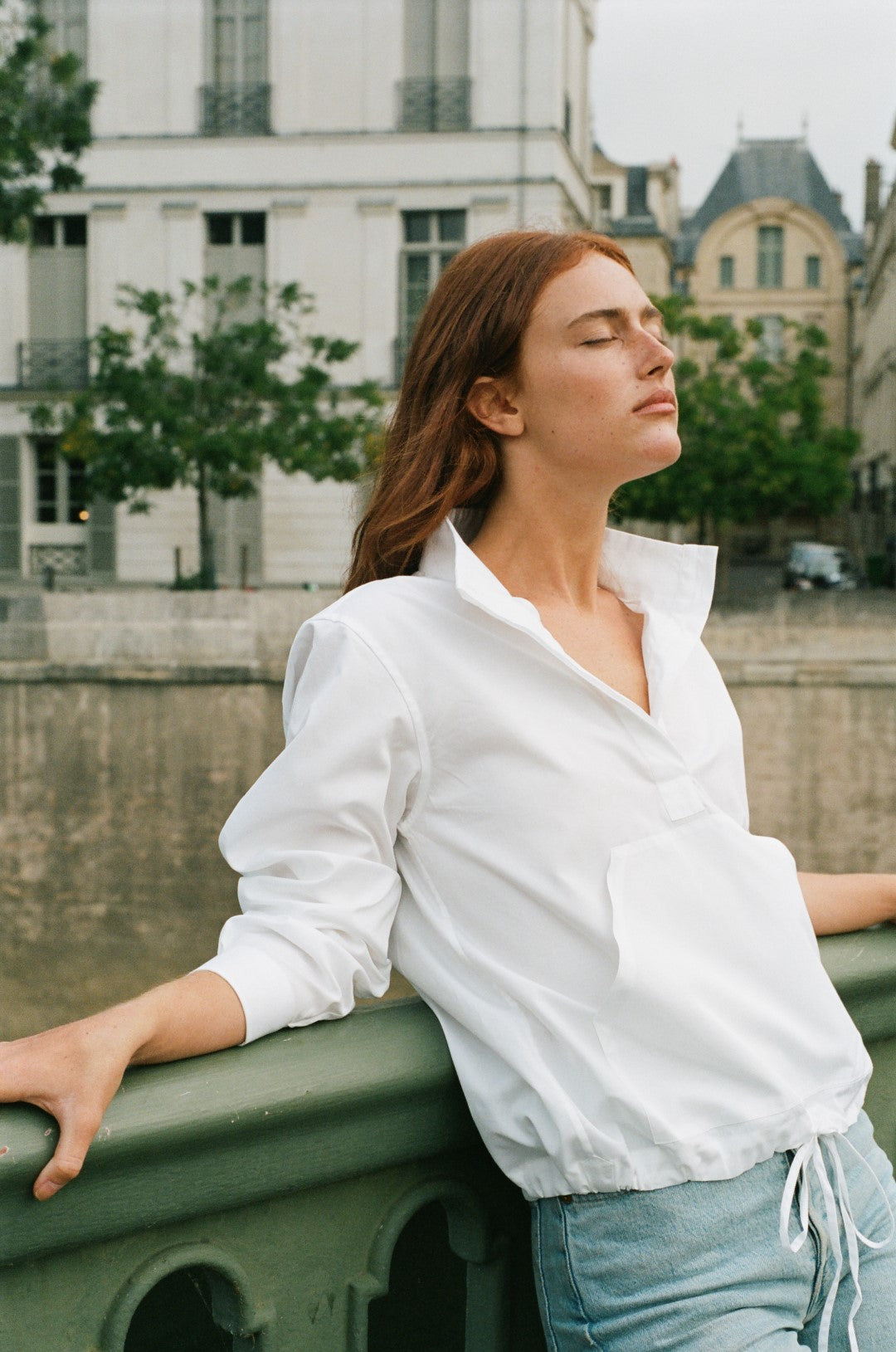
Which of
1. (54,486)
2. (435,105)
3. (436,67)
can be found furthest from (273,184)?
(54,486)

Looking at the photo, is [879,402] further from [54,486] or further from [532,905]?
[532,905]

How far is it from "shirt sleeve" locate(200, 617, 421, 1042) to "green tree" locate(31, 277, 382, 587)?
16.6 m

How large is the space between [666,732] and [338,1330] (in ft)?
2.10

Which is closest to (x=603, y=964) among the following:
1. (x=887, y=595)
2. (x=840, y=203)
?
(x=887, y=595)

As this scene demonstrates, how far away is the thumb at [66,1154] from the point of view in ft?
3.59

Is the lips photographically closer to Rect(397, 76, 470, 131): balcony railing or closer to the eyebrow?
the eyebrow

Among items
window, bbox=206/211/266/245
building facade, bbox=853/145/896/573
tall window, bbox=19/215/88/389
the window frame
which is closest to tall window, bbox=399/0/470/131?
the window frame

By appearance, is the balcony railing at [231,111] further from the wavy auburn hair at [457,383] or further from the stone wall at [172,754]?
the wavy auburn hair at [457,383]

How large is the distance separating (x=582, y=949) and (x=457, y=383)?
0.64 metres

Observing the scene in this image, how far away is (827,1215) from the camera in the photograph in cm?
136

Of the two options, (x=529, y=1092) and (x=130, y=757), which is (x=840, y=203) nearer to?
(x=130, y=757)

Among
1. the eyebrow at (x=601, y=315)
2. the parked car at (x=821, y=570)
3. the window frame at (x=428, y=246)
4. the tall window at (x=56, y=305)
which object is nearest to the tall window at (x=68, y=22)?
the tall window at (x=56, y=305)

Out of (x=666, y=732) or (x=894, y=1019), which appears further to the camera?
(x=894, y=1019)

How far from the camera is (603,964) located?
136cm
